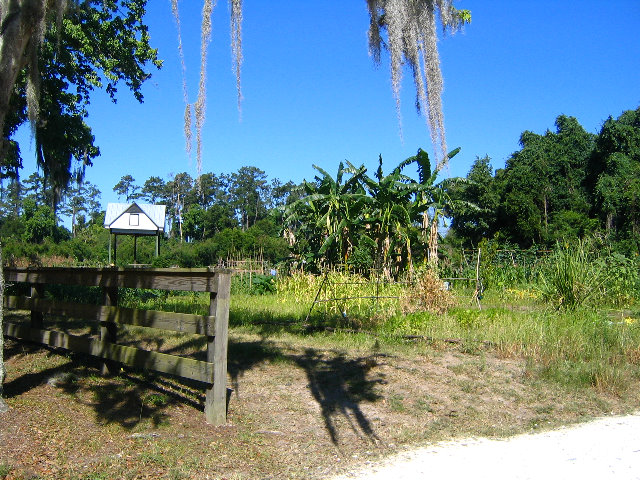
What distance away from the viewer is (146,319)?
537 centimetres

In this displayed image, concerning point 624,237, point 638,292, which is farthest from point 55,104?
point 624,237

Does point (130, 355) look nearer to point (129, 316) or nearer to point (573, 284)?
point (129, 316)

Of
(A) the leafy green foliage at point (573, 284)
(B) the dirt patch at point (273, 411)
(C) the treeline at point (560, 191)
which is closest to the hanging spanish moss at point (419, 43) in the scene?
(B) the dirt patch at point (273, 411)

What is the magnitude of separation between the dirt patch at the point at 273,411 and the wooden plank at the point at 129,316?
58cm

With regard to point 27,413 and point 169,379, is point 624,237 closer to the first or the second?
point 169,379

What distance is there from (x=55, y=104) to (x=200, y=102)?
279 inches

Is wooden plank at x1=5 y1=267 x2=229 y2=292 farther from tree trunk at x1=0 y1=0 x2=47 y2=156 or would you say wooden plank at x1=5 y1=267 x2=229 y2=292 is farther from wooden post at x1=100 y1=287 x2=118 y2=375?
tree trunk at x1=0 y1=0 x2=47 y2=156

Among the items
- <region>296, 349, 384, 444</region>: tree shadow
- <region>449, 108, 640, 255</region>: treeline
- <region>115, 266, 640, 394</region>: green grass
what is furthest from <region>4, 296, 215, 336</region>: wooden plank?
<region>449, 108, 640, 255</region>: treeline

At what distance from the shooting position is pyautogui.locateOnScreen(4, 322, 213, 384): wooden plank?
4785 millimetres

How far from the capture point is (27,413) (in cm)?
479

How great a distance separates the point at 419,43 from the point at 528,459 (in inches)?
184

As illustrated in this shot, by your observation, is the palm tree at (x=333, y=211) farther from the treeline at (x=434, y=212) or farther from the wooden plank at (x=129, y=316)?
the wooden plank at (x=129, y=316)

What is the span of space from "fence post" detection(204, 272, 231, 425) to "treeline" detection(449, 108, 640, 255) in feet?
59.0

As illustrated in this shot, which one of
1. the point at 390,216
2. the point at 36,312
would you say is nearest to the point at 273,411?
the point at 36,312
